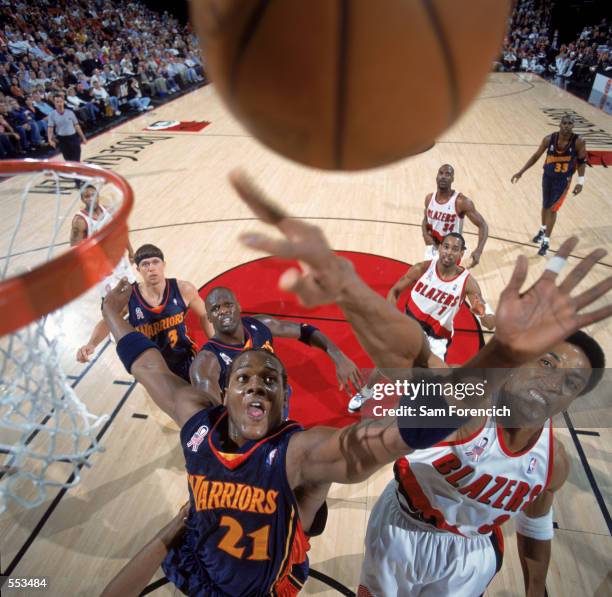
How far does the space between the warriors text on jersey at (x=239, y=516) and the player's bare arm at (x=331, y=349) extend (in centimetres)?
120

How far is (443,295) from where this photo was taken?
3.68 meters

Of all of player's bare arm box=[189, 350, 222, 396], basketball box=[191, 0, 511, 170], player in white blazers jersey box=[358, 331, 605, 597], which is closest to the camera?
basketball box=[191, 0, 511, 170]

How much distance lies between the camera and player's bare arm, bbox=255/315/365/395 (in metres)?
3.10

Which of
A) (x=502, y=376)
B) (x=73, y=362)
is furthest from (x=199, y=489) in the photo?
(x=73, y=362)

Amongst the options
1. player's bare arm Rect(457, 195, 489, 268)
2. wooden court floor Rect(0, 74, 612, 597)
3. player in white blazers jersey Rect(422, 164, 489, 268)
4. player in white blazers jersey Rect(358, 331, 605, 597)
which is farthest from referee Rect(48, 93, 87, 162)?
player in white blazers jersey Rect(358, 331, 605, 597)

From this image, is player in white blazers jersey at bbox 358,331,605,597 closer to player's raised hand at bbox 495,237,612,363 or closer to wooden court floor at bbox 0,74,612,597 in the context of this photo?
player's raised hand at bbox 495,237,612,363

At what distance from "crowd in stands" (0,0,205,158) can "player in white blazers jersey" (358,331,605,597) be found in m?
9.54

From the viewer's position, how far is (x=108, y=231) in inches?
57.7

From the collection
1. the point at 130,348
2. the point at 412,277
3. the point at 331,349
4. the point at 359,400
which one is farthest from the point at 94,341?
the point at 412,277

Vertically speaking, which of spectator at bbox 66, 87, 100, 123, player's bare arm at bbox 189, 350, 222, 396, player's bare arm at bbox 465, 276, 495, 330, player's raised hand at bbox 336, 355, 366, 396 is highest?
player's bare arm at bbox 189, 350, 222, 396

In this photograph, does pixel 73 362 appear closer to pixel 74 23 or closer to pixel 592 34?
pixel 74 23

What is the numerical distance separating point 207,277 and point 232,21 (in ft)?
15.2

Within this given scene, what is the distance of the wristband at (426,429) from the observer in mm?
1104

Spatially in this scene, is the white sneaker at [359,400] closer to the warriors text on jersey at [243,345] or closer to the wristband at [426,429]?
the warriors text on jersey at [243,345]
